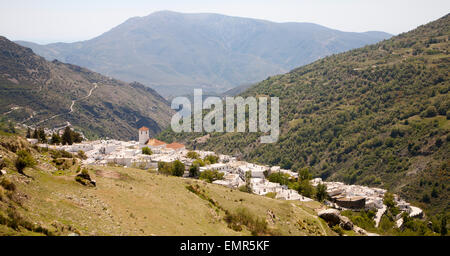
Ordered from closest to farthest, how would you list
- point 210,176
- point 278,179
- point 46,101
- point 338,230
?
point 338,230 < point 210,176 < point 278,179 < point 46,101

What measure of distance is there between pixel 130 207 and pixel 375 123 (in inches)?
3808

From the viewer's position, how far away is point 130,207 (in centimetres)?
2314

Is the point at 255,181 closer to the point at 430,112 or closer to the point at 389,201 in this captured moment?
the point at 389,201

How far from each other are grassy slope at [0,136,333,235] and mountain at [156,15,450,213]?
45.5 metres

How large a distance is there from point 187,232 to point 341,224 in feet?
57.4

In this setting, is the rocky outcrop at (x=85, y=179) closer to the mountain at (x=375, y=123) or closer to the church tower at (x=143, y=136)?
the church tower at (x=143, y=136)

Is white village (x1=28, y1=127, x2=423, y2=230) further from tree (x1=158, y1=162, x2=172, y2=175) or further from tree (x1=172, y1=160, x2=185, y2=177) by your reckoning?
tree (x1=172, y1=160, x2=185, y2=177)

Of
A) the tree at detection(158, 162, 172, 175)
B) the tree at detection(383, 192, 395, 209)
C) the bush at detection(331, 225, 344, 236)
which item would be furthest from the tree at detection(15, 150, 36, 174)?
the tree at detection(383, 192, 395, 209)

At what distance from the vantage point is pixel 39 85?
173000 mm

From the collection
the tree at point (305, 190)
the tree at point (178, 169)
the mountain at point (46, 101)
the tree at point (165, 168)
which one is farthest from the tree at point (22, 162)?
the mountain at point (46, 101)

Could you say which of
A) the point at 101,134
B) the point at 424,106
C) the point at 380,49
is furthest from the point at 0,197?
the point at 380,49

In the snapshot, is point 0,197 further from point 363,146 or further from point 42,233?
point 363,146

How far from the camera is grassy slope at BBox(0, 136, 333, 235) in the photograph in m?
18.6

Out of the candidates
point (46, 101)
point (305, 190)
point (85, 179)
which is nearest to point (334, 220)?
point (305, 190)
